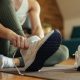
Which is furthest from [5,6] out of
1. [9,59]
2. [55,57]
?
[55,57]

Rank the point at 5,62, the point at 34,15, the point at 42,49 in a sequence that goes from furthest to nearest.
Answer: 1. the point at 34,15
2. the point at 5,62
3. the point at 42,49

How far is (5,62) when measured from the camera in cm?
129

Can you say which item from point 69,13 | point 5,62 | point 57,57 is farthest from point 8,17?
point 69,13

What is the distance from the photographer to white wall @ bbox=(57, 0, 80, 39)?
13.5ft

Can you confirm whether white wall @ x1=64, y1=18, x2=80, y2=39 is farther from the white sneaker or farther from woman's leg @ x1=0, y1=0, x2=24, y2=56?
the white sneaker

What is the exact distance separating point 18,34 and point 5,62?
0.54 feet

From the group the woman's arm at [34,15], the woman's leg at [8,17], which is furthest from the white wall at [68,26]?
the woman's leg at [8,17]

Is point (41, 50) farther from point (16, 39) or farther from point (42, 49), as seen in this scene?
point (16, 39)

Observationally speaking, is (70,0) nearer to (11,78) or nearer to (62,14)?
(62,14)

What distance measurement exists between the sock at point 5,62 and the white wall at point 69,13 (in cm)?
293

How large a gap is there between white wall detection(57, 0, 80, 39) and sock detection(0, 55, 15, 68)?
115 inches

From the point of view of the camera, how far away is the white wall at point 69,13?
412cm

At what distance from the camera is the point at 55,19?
4.36 meters

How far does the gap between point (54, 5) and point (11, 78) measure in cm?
344
